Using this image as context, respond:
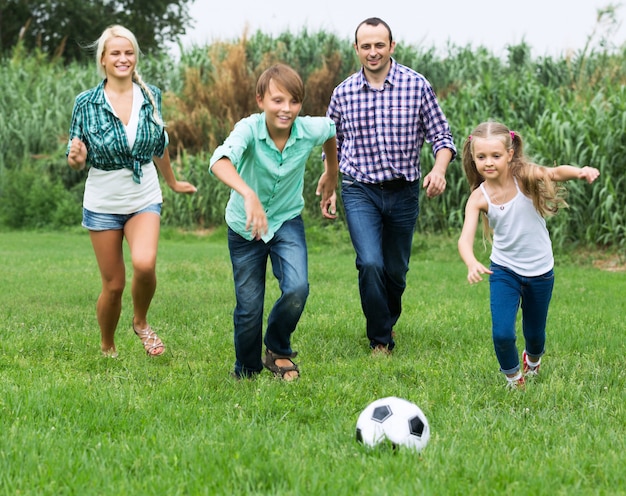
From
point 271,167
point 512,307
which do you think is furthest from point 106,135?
point 512,307

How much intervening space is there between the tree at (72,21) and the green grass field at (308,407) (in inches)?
1308

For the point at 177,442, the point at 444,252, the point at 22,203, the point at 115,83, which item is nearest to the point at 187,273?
the point at 444,252

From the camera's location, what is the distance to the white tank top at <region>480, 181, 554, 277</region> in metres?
5.17

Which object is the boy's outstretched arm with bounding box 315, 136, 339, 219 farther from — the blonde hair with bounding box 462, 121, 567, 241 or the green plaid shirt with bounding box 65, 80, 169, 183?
the green plaid shirt with bounding box 65, 80, 169, 183

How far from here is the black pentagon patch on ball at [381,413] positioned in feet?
13.0

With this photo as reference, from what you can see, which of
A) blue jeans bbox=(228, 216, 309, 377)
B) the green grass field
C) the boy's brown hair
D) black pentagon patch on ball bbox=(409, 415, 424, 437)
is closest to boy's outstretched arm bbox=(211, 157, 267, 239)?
blue jeans bbox=(228, 216, 309, 377)

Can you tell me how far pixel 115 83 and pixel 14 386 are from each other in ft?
7.43

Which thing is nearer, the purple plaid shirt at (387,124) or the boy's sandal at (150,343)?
the boy's sandal at (150,343)

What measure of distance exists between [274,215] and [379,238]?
1.38m

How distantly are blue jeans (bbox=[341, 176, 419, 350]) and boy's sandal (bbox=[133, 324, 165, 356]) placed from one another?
153cm

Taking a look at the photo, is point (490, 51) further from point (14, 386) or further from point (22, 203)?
point (14, 386)

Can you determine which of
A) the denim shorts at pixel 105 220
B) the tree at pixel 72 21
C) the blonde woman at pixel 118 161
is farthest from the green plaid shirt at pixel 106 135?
the tree at pixel 72 21

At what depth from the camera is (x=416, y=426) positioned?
12.9 ft

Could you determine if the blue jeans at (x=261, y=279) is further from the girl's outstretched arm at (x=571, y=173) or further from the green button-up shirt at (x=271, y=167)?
the girl's outstretched arm at (x=571, y=173)
